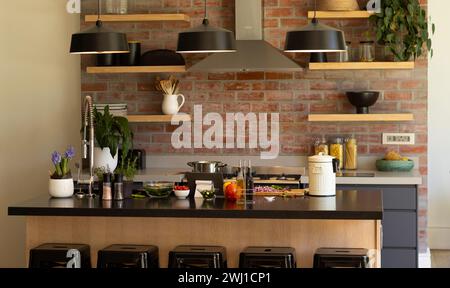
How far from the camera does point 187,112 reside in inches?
293

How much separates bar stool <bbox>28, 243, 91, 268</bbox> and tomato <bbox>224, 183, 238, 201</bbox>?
0.92 metres

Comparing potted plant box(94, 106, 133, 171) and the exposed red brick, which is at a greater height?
the exposed red brick

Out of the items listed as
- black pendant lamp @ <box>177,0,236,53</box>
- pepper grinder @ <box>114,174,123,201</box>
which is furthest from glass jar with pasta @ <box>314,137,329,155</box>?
pepper grinder @ <box>114,174,123,201</box>

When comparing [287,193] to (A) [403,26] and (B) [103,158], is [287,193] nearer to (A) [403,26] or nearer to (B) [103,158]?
(B) [103,158]

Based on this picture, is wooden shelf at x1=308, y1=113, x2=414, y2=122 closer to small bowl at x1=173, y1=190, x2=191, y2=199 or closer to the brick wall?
the brick wall

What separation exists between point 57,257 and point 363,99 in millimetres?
3252

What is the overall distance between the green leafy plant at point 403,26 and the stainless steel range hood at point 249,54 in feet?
2.52

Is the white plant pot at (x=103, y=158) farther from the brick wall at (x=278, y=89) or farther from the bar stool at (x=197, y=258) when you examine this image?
the bar stool at (x=197, y=258)

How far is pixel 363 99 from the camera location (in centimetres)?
707

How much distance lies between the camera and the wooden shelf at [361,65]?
276 inches

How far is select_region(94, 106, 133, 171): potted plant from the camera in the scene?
6.98 m
